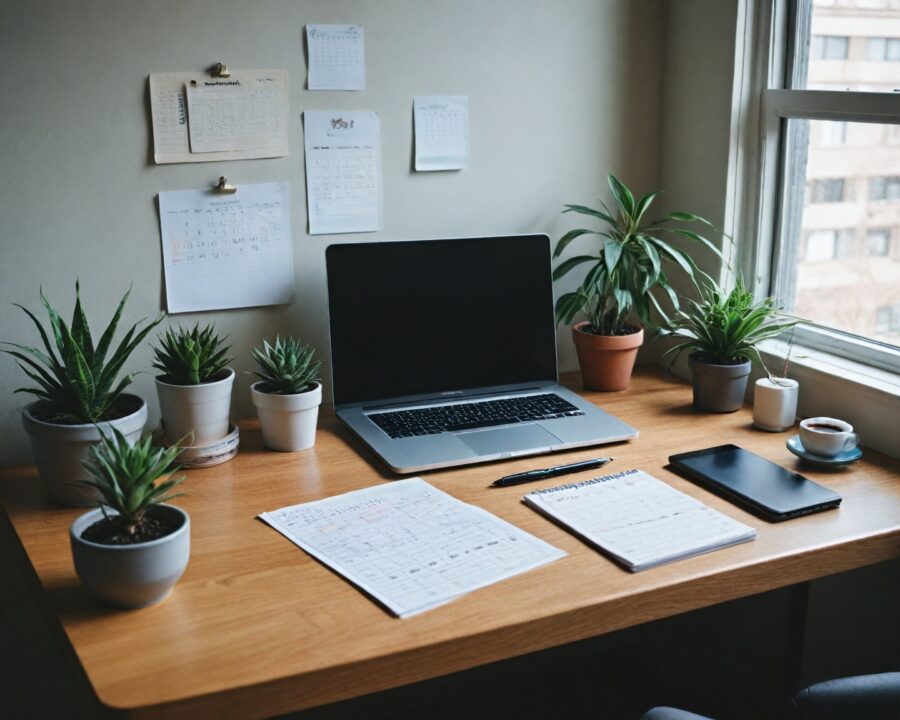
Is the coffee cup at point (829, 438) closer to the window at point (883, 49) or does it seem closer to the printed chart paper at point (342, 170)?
the window at point (883, 49)

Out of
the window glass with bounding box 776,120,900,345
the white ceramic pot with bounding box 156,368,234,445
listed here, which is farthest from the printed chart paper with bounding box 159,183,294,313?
the window glass with bounding box 776,120,900,345

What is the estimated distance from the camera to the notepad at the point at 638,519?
1353 mm

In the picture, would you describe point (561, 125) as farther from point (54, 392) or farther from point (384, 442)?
point (54, 392)

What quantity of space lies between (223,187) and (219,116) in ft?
0.42

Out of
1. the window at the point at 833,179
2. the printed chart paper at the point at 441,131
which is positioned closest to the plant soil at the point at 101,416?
the printed chart paper at the point at 441,131

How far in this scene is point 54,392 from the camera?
151 cm

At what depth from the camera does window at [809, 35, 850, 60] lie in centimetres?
183

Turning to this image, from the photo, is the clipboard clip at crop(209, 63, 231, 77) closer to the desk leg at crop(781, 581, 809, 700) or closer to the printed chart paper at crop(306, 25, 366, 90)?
the printed chart paper at crop(306, 25, 366, 90)

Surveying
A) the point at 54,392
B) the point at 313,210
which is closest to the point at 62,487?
the point at 54,392

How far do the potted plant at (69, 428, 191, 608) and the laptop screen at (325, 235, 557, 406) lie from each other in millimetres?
638

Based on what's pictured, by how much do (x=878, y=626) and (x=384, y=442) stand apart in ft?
3.14

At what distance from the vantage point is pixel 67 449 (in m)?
1.47

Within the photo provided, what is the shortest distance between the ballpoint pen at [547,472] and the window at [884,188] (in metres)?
0.71

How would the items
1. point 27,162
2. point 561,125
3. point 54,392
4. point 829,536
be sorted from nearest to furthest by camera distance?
1. point 829,536
2. point 54,392
3. point 27,162
4. point 561,125
